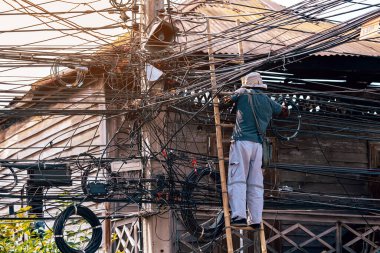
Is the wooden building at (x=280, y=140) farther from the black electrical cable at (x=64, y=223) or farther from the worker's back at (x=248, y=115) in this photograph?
the worker's back at (x=248, y=115)

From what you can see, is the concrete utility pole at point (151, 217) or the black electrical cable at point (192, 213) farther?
the black electrical cable at point (192, 213)

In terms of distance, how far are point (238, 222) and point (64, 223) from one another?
2.24 m

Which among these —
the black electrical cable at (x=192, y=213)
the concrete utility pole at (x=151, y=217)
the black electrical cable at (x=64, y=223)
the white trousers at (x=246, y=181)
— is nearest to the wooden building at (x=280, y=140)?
the concrete utility pole at (x=151, y=217)

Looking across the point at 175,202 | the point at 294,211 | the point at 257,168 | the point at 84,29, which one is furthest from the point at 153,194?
the point at 294,211

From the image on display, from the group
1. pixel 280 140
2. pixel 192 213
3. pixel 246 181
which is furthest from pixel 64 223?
pixel 280 140

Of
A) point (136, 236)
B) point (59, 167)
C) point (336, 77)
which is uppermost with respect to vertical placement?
point (336, 77)

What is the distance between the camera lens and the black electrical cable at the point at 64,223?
14094 mm

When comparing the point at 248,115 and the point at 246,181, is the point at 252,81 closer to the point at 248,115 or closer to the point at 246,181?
the point at 248,115

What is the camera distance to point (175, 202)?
14.7m

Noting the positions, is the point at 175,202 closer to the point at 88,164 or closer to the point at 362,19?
the point at 88,164

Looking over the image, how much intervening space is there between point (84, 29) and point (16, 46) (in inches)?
37.8

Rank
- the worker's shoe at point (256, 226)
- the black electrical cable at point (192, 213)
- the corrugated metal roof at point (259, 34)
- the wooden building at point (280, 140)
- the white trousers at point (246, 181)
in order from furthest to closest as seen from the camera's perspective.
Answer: the corrugated metal roof at point (259, 34) → the wooden building at point (280, 140) → the black electrical cable at point (192, 213) → the worker's shoe at point (256, 226) → the white trousers at point (246, 181)

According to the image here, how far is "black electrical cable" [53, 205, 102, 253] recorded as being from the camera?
1409 centimetres

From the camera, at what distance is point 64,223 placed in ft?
46.6
